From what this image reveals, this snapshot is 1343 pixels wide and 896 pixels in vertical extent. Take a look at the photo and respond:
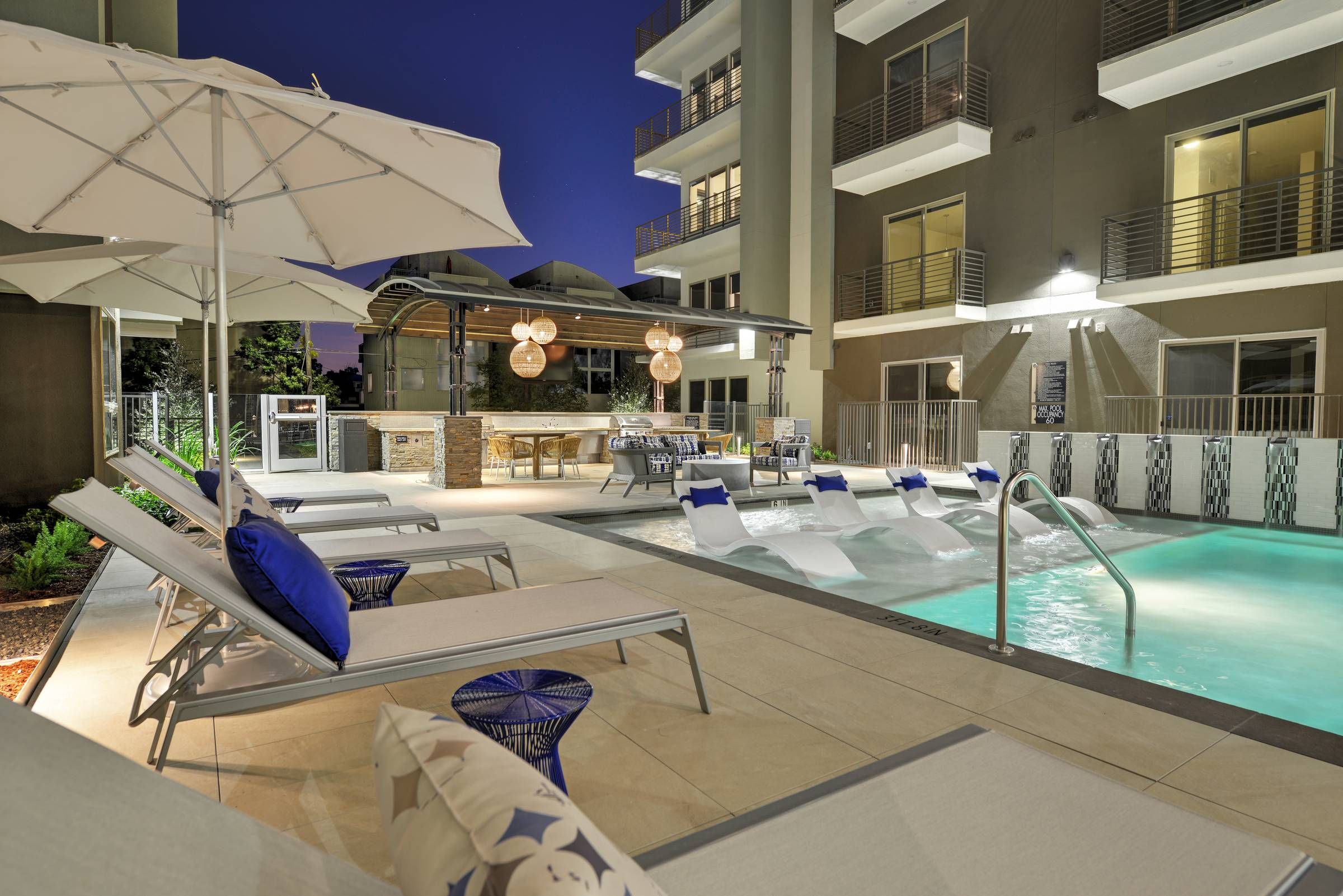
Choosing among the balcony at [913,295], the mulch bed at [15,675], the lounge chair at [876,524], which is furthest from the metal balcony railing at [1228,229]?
the mulch bed at [15,675]

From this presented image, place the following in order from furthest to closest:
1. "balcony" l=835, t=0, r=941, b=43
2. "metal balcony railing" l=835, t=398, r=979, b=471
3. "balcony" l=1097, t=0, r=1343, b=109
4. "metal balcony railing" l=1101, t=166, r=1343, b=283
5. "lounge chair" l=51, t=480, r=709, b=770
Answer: "balcony" l=835, t=0, r=941, b=43
"metal balcony railing" l=835, t=398, r=979, b=471
"metal balcony railing" l=1101, t=166, r=1343, b=283
"balcony" l=1097, t=0, r=1343, b=109
"lounge chair" l=51, t=480, r=709, b=770

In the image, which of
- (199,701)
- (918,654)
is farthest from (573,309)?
(199,701)

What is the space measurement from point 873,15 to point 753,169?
3859mm

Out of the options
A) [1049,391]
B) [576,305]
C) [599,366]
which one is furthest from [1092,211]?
[599,366]

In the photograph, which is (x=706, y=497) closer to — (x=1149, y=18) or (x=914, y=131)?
(x=1149, y=18)

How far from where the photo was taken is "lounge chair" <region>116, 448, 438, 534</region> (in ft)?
10.8

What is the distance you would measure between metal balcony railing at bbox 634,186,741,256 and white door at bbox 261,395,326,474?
34.3ft

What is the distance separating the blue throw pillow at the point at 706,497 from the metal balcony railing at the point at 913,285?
908cm

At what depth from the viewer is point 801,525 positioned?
25.6 ft

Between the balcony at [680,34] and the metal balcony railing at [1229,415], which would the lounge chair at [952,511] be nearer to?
the metal balcony railing at [1229,415]

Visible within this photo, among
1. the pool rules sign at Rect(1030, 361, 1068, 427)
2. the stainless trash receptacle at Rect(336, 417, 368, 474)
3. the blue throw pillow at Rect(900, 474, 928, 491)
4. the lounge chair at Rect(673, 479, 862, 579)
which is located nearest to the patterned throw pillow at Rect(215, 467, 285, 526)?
the lounge chair at Rect(673, 479, 862, 579)

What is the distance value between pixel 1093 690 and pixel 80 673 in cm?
408

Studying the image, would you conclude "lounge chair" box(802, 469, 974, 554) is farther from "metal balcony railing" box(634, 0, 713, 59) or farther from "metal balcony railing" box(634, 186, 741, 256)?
"metal balcony railing" box(634, 0, 713, 59)

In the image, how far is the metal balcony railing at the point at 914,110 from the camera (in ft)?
44.1
